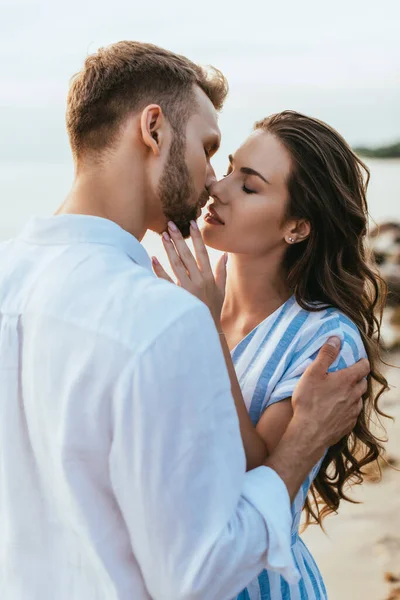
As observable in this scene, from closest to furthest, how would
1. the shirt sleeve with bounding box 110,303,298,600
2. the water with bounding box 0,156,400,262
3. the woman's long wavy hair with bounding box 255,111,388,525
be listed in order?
the shirt sleeve with bounding box 110,303,298,600, the woman's long wavy hair with bounding box 255,111,388,525, the water with bounding box 0,156,400,262

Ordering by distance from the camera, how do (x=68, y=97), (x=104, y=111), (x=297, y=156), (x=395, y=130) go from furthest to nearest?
(x=395, y=130), (x=297, y=156), (x=68, y=97), (x=104, y=111)

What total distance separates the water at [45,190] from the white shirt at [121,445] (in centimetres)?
923

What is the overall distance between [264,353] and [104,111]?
786mm

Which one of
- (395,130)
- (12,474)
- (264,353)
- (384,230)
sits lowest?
(395,130)

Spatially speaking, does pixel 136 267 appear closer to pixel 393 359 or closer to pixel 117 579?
pixel 117 579

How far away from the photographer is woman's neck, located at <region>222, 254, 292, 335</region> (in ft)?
7.93

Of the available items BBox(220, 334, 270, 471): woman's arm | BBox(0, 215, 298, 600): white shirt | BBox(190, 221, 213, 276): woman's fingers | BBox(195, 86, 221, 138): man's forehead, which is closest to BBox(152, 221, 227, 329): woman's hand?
BBox(190, 221, 213, 276): woman's fingers

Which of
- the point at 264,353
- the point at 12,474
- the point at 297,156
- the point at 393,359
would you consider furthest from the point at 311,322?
the point at 393,359

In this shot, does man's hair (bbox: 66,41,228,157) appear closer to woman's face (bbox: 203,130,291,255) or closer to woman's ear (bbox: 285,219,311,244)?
woman's face (bbox: 203,130,291,255)

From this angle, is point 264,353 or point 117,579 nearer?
point 117,579

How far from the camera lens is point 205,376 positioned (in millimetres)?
1369

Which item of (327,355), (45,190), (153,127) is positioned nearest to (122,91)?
(153,127)

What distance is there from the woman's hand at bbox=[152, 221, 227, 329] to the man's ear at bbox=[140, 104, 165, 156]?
0.30 m

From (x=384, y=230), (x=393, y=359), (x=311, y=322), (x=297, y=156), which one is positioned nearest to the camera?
(x=311, y=322)
